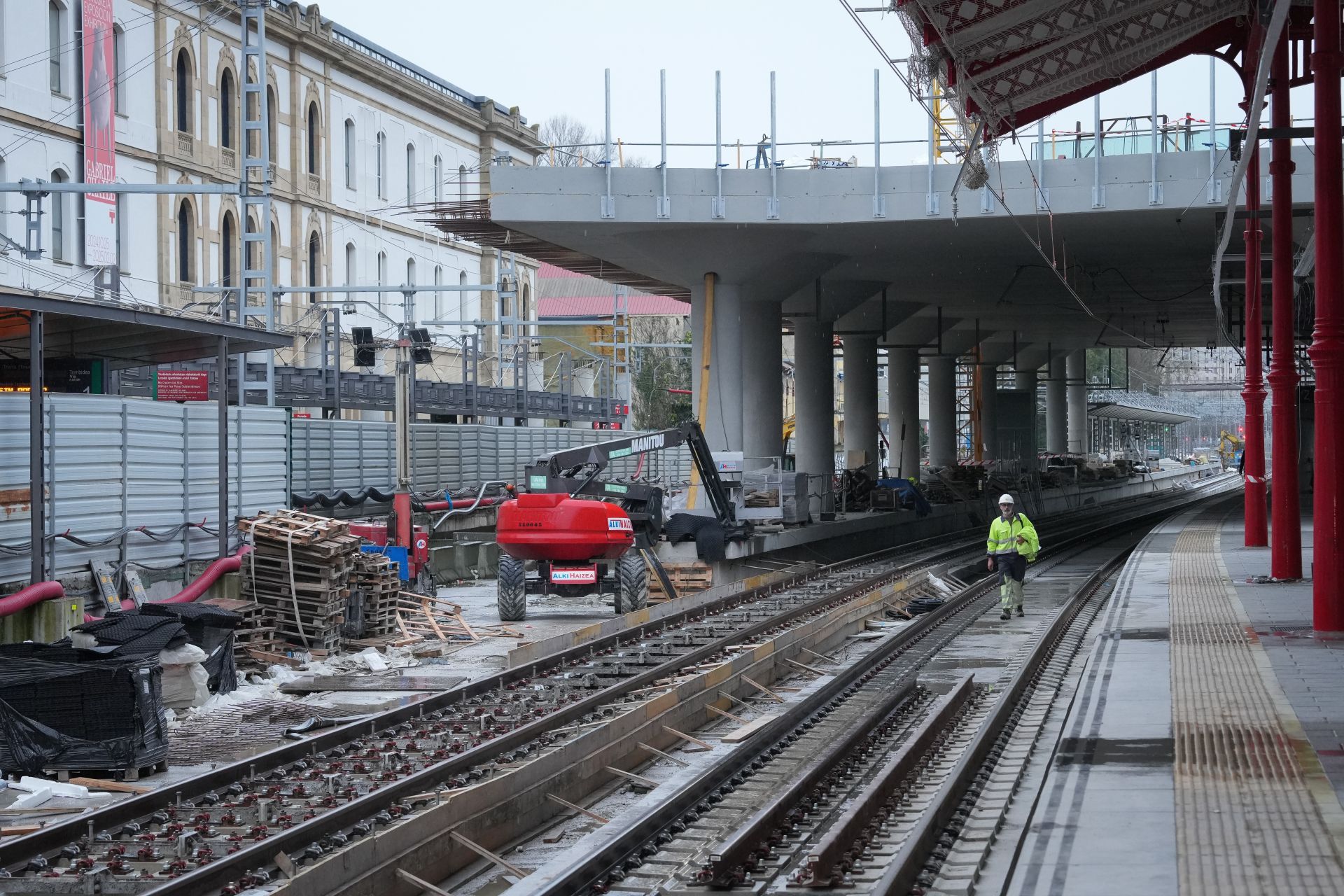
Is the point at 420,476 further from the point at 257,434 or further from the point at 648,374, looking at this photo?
the point at 648,374

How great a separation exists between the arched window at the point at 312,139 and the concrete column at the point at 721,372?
26.4m

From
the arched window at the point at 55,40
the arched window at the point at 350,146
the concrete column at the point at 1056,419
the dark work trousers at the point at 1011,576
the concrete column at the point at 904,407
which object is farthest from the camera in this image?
the concrete column at the point at 1056,419

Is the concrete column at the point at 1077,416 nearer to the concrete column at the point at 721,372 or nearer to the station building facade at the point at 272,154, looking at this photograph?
the station building facade at the point at 272,154

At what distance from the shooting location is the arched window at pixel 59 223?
44000 millimetres

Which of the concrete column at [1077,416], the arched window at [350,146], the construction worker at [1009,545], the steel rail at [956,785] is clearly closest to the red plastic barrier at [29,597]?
the steel rail at [956,785]

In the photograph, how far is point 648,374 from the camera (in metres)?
91.5

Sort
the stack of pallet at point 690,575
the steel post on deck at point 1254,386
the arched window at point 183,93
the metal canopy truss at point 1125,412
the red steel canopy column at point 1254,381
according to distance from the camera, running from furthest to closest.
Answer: the metal canopy truss at point 1125,412
the arched window at point 183,93
the stack of pallet at point 690,575
the steel post on deck at point 1254,386
the red steel canopy column at point 1254,381

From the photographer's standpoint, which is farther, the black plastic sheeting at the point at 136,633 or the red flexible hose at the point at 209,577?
the red flexible hose at the point at 209,577

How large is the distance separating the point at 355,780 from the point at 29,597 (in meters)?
6.02

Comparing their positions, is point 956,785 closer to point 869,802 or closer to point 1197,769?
point 869,802

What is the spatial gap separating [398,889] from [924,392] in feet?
410

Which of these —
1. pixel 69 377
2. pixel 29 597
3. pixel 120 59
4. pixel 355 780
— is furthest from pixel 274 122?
pixel 355 780

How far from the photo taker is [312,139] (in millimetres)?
60781

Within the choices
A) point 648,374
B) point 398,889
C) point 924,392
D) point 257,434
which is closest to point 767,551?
point 257,434
